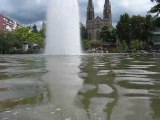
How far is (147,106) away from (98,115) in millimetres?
1309

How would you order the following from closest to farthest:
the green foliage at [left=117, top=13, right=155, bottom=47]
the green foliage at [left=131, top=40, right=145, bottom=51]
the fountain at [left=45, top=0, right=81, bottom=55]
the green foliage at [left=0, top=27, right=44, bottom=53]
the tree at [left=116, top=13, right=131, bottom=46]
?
the fountain at [left=45, top=0, right=81, bottom=55] < the green foliage at [left=0, top=27, right=44, bottom=53] < the green foliage at [left=131, top=40, right=145, bottom=51] < the green foliage at [left=117, top=13, right=155, bottom=47] < the tree at [left=116, top=13, right=131, bottom=46]

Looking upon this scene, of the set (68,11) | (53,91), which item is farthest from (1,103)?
(68,11)

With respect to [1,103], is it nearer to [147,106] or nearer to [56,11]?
[147,106]

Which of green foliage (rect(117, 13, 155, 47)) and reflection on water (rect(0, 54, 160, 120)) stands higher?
green foliage (rect(117, 13, 155, 47))

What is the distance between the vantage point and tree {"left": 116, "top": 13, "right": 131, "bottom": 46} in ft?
349

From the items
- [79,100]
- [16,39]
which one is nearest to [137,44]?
[16,39]

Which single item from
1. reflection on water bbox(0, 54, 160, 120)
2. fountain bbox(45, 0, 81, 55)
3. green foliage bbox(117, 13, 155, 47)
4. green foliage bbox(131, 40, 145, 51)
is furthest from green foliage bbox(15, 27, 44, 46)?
reflection on water bbox(0, 54, 160, 120)

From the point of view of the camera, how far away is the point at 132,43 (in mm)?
101625

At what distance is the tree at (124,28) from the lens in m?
106

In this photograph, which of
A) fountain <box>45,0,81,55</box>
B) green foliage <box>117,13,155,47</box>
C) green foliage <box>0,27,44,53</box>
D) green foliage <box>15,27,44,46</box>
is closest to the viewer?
fountain <box>45,0,81,55</box>

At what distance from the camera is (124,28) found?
106 m

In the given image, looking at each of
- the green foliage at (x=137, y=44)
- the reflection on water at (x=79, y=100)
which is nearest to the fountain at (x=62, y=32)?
the reflection on water at (x=79, y=100)

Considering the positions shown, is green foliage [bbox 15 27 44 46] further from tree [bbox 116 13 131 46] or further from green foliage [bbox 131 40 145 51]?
green foliage [bbox 131 40 145 51]

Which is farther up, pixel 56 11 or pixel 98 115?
pixel 56 11
